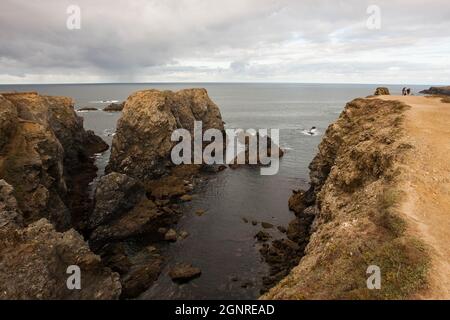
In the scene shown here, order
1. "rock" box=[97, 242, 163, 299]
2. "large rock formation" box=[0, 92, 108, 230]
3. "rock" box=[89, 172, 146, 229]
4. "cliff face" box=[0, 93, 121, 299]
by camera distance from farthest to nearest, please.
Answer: "rock" box=[89, 172, 146, 229] < "large rock formation" box=[0, 92, 108, 230] < "rock" box=[97, 242, 163, 299] < "cliff face" box=[0, 93, 121, 299]

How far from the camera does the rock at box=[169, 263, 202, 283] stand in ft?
114

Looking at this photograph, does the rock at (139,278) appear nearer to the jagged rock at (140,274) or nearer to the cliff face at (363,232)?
the jagged rock at (140,274)

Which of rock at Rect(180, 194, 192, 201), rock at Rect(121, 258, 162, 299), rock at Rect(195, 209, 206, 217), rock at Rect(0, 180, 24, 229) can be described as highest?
rock at Rect(0, 180, 24, 229)

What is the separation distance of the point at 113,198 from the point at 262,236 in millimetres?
21275

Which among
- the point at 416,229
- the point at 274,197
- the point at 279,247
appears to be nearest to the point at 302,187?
the point at 274,197

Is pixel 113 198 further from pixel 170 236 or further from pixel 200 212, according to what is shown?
pixel 200 212

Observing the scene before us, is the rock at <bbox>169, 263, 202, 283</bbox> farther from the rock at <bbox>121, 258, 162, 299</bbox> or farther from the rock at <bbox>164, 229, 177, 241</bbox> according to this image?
the rock at <bbox>164, 229, 177, 241</bbox>

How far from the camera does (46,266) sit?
26.6m

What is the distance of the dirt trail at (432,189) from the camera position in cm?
1725

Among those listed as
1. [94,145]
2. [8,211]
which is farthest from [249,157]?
[8,211]

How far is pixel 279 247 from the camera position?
131 feet

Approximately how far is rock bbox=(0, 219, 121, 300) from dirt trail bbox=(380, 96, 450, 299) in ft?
82.3

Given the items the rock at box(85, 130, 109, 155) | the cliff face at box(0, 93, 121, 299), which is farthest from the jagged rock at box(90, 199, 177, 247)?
the rock at box(85, 130, 109, 155)
